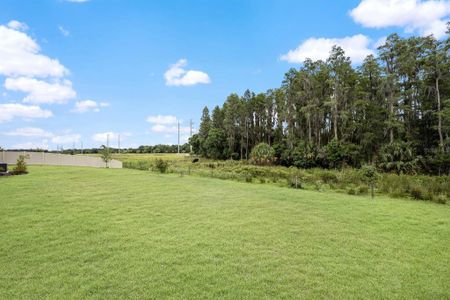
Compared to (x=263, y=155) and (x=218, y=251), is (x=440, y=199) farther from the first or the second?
(x=263, y=155)

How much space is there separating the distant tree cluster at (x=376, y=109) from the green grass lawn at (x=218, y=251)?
1840 cm

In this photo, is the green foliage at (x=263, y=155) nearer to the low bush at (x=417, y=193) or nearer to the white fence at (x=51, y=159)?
the white fence at (x=51, y=159)

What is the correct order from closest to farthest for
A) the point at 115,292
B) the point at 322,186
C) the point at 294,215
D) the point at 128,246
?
1. the point at 115,292
2. the point at 128,246
3. the point at 294,215
4. the point at 322,186

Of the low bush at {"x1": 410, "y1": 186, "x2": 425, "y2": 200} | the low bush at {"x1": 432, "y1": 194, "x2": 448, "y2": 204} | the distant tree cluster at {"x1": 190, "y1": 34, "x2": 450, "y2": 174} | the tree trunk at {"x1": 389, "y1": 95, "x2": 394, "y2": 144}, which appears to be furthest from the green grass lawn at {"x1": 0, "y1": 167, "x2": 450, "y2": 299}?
the tree trunk at {"x1": 389, "y1": 95, "x2": 394, "y2": 144}

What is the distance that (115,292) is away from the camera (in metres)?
2.71

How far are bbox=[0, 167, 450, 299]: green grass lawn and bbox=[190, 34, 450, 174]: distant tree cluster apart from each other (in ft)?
60.4

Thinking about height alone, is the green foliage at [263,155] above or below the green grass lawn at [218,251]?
above

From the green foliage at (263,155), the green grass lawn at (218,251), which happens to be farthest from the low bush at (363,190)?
the green foliage at (263,155)

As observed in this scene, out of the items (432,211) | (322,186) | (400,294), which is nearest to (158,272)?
(400,294)

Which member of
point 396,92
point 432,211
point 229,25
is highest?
point 229,25

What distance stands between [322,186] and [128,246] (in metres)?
9.82

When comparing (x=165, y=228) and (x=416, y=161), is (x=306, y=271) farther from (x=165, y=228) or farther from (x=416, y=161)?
(x=416, y=161)

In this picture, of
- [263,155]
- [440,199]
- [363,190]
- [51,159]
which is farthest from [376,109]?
[51,159]

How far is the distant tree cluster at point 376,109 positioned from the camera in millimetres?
21797
